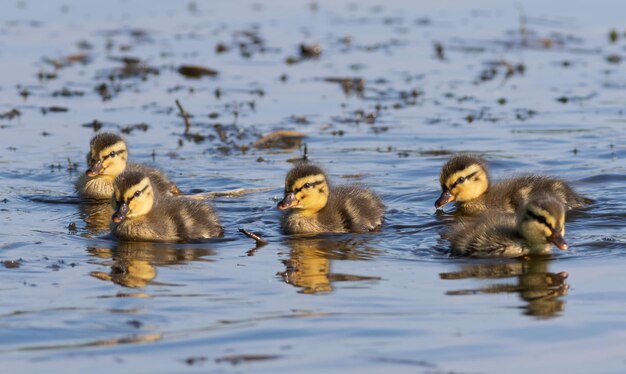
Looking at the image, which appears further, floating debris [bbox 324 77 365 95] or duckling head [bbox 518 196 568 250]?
floating debris [bbox 324 77 365 95]

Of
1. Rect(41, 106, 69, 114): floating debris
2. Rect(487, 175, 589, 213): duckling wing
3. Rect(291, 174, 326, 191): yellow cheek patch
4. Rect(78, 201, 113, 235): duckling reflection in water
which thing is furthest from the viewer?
Rect(41, 106, 69, 114): floating debris

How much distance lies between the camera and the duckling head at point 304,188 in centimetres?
961

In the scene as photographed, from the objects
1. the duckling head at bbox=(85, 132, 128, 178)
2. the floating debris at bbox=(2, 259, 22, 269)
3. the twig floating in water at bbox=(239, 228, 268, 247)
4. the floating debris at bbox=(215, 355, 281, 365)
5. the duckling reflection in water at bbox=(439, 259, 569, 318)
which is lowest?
the floating debris at bbox=(215, 355, 281, 365)

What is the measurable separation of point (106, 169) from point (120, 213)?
1715 mm

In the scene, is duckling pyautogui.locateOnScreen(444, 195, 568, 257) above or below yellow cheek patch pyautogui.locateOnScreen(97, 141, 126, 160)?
below

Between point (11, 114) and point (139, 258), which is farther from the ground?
point (11, 114)

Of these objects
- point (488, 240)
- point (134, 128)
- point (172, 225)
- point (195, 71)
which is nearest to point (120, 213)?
point (172, 225)

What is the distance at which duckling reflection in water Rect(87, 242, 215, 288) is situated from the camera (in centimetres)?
804

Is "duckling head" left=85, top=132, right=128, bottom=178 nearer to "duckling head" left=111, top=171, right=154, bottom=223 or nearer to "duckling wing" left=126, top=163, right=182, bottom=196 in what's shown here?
"duckling wing" left=126, top=163, right=182, bottom=196

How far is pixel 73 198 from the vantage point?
36.0 ft

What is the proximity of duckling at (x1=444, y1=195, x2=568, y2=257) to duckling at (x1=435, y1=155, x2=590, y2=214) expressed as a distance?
133 cm

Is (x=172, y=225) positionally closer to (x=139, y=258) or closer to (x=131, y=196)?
(x=131, y=196)

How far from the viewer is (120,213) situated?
30.6 ft

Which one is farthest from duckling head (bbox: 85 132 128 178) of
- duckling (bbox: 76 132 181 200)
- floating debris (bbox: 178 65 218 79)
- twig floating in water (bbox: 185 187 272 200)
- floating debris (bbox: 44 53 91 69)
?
floating debris (bbox: 44 53 91 69)
